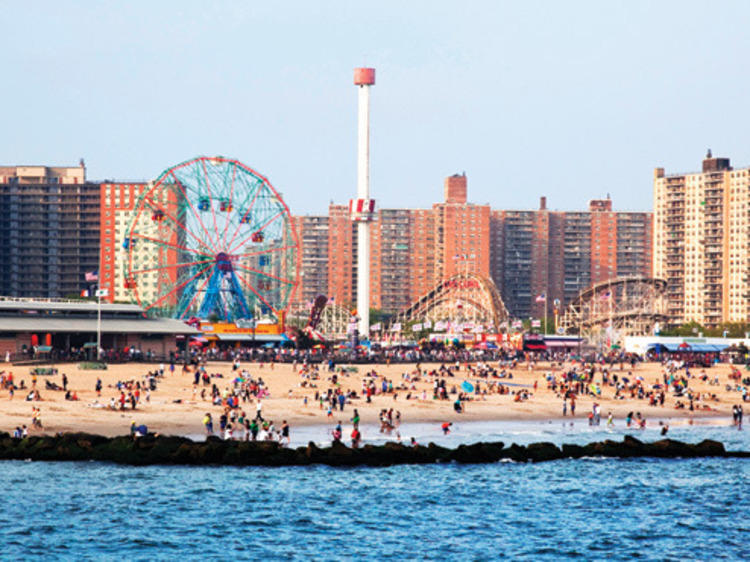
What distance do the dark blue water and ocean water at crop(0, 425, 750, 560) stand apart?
0.08 metres

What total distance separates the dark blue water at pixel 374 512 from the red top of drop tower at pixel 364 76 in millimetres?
122053

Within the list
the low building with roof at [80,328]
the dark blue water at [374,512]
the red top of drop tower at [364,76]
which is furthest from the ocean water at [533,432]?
the red top of drop tower at [364,76]

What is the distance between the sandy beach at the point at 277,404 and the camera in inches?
2542

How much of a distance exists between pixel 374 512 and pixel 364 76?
5224 inches

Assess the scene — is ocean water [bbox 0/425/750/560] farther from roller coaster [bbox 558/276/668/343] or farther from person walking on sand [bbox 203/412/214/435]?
roller coaster [bbox 558/276/668/343]

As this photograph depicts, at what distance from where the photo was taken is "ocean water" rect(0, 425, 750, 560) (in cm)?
4316

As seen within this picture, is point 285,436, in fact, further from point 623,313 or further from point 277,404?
point 623,313

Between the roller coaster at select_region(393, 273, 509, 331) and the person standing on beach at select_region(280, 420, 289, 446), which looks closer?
the person standing on beach at select_region(280, 420, 289, 446)

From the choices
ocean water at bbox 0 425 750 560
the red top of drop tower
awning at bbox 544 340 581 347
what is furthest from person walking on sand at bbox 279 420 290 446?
the red top of drop tower

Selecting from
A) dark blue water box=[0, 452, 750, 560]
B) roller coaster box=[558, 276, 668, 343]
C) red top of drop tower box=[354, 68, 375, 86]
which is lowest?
dark blue water box=[0, 452, 750, 560]

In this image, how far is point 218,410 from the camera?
70312 millimetres

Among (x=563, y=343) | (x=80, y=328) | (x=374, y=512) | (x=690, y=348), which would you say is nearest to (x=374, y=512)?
(x=374, y=512)

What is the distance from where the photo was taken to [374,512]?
161 feet

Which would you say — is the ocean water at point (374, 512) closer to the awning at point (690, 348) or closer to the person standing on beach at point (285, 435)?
the person standing on beach at point (285, 435)
